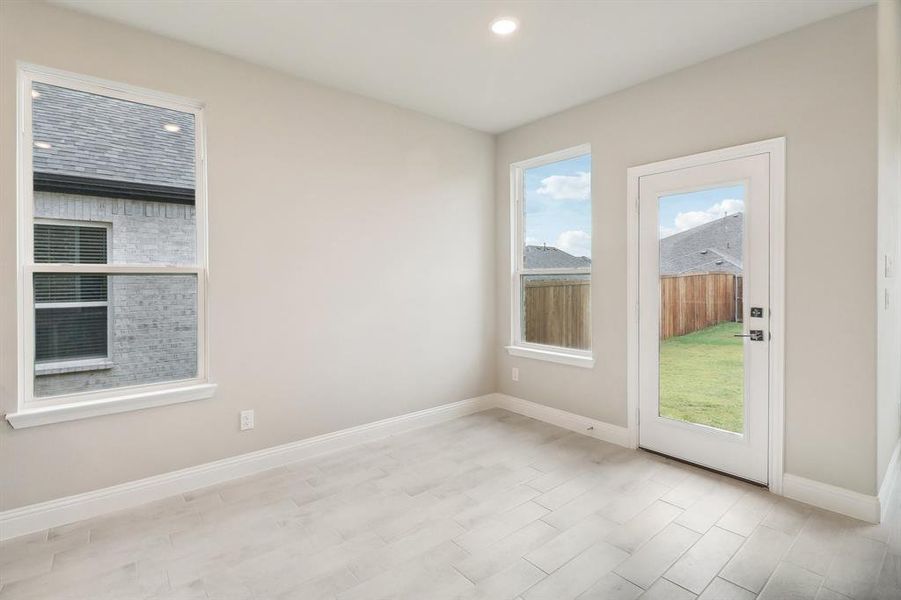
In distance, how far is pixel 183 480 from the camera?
2855 millimetres

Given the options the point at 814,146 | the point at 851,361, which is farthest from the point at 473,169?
the point at 851,361

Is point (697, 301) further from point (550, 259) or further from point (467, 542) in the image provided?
point (467, 542)

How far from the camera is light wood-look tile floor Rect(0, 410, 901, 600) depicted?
198 centimetres

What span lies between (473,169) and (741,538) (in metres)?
3.53

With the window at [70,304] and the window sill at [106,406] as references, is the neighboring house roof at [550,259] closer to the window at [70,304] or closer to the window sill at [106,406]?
the window sill at [106,406]

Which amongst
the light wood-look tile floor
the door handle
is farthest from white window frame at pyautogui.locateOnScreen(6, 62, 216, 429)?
the door handle

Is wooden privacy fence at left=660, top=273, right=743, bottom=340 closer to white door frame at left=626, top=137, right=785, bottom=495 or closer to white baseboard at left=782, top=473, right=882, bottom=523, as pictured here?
white door frame at left=626, top=137, right=785, bottom=495

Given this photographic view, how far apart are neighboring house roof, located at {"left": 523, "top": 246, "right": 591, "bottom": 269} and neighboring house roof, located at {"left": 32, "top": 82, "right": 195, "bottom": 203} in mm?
2909

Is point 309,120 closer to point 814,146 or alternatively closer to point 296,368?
point 296,368

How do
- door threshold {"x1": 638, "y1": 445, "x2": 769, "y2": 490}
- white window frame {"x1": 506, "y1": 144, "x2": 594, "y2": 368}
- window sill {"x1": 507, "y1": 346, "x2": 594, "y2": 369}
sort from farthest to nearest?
1. white window frame {"x1": 506, "y1": 144, "x2": 594, "y2": 368}
2. window sill {"x1": 507, "y1": 346, "x2": 594, "y2": 369}
3. door threshold {"x1": 638, "y1": 445, "x2": 769, "y2": 490}

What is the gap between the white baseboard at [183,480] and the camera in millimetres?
2416

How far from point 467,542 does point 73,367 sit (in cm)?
238

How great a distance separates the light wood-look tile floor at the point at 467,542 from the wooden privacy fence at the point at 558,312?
4.10 ft

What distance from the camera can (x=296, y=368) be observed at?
335cm
